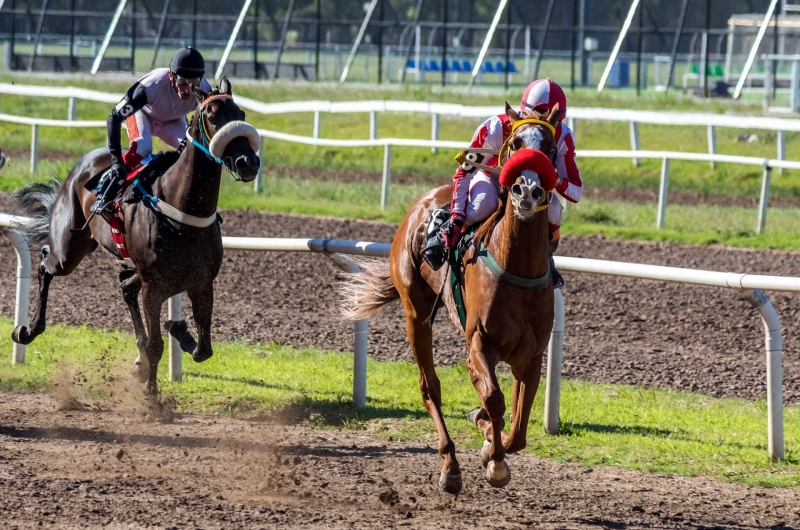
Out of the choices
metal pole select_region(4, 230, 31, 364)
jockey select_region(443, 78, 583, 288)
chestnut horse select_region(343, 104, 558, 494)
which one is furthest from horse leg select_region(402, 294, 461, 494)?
metal pole select_region(4, 230, 31, 364)

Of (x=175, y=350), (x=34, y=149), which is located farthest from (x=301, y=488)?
(x=34, y=149)

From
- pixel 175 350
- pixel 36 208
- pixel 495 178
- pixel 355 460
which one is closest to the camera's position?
pixel 495 178

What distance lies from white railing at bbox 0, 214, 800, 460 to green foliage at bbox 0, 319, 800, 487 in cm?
14

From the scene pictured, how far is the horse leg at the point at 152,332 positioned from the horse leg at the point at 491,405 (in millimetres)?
2365

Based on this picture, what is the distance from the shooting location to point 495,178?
5.74 m

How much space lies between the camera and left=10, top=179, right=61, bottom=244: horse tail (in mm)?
8305

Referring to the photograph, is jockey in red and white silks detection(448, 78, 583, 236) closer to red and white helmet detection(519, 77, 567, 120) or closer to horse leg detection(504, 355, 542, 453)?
red and white helmet detection(519, 77, 567, 120)

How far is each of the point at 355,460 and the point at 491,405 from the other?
3.64 ft

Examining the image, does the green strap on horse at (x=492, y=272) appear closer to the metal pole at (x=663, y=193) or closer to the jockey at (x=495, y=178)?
the jockey at (x=495, y=178)

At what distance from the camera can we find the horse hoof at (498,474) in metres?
5.02

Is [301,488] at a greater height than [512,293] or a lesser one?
lesser

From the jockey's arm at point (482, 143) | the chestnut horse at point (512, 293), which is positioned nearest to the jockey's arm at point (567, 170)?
the chestnut horse at point (512, 293)

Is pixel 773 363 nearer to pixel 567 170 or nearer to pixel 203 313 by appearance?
pixel 567 170

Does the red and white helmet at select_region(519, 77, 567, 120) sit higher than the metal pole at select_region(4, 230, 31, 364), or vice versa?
the red and white helmet at select_region(519, 77, 567, 120)
